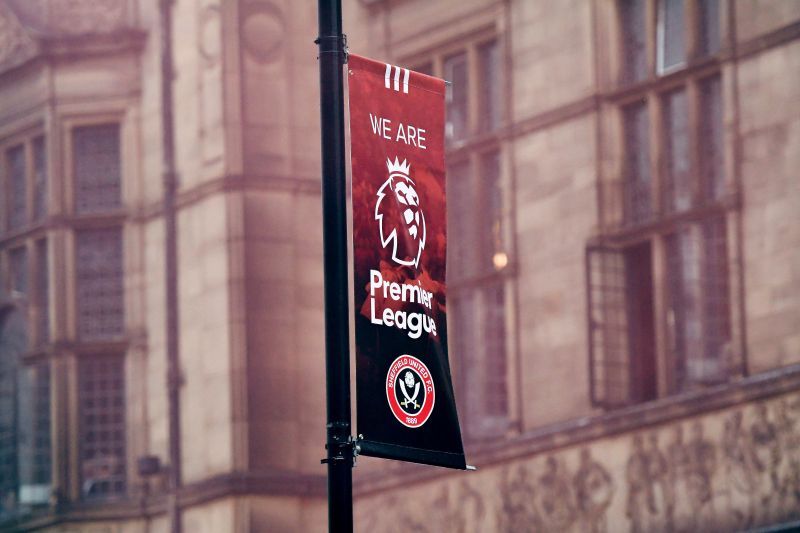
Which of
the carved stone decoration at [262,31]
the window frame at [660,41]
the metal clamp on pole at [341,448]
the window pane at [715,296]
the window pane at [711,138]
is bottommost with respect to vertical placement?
the metal clamp on pole at [341,448]

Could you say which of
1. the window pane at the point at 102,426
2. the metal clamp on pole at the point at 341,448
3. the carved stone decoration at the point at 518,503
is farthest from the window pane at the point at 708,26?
the metal clamp on pole at the point at 341,448

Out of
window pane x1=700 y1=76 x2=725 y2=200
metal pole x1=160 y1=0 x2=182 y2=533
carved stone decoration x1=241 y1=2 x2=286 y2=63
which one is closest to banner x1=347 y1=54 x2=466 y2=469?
window pane x1=700 y1=76 x2=725 y2=200

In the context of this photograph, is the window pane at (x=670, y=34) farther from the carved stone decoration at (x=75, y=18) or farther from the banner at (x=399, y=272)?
the banner at (x=399, y=272)

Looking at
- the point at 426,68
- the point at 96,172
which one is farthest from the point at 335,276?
the point at 96,172

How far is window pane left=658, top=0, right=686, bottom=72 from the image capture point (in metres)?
23.3

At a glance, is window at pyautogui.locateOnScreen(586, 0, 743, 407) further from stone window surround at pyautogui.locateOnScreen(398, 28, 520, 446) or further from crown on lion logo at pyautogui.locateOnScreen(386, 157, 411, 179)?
crown on lion logo at pyautogui.locateOnScreen(386, 157, 411, 179)

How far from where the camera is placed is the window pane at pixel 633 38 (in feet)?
78.7

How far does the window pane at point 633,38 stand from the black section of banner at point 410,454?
11803mm

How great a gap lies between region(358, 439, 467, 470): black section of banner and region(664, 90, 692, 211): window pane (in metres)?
10.7

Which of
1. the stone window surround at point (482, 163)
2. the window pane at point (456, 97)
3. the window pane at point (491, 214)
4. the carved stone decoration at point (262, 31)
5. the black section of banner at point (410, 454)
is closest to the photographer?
the black section of banner at point (410, 454)

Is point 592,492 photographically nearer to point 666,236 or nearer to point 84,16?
point 666,236

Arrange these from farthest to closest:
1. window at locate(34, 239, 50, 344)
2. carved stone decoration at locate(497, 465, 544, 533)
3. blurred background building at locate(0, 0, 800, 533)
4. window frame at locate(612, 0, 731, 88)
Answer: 1. window at locate(34, 239, 50, 344)
2. carved stone decoration at locate(497, 465, 544, 533)
3. window frame at locate(612, 0, 731, 88)
4. blurred background building at locate(0, 0, 800, 533)

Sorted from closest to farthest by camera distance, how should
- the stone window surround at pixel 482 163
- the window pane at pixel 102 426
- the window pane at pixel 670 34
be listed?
the window pane at pixel 670 34 → the stone window surround at pixel 482 163 → the window pane at pixel 102 426

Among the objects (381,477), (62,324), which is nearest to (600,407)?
(381,477)
